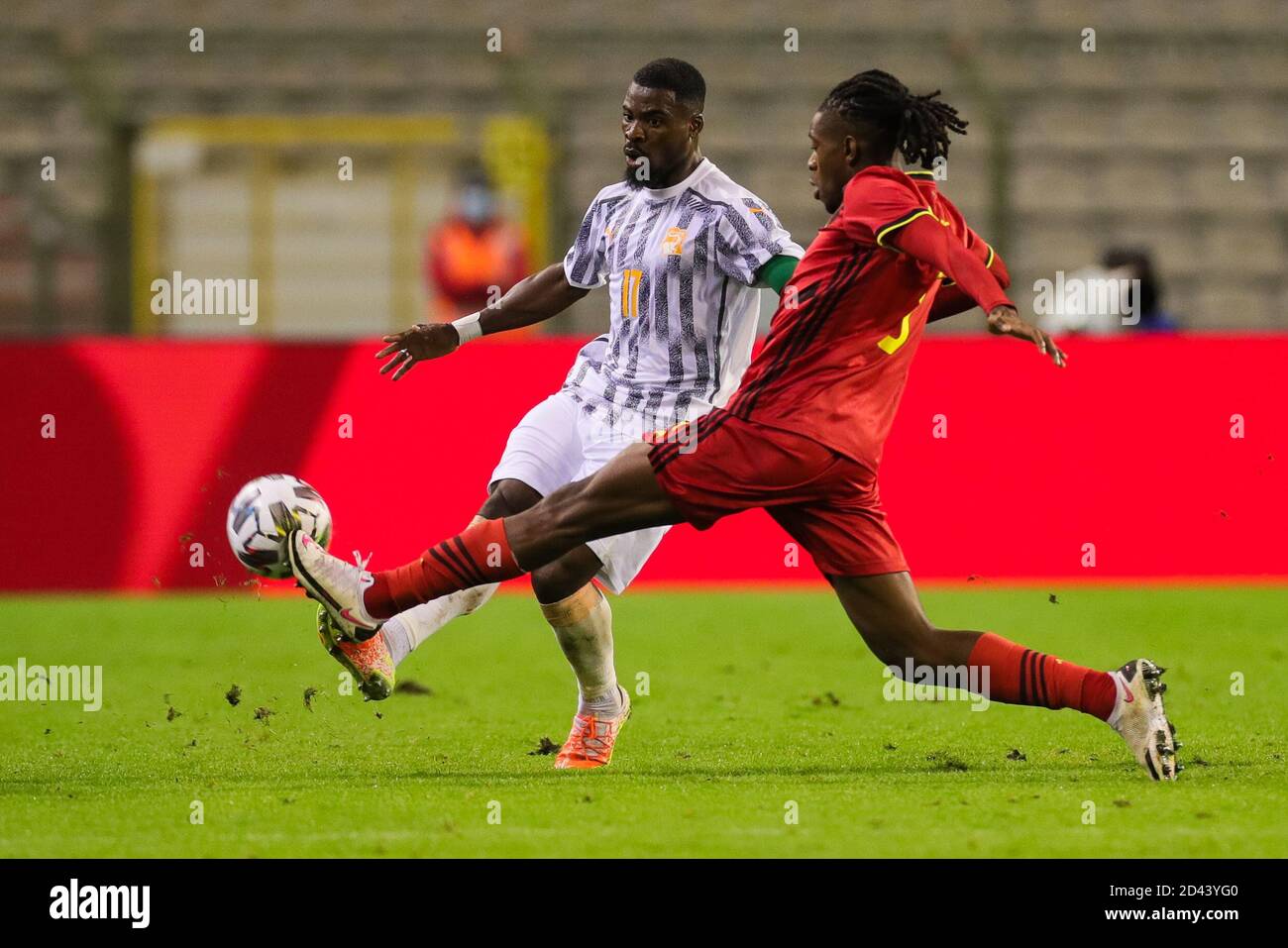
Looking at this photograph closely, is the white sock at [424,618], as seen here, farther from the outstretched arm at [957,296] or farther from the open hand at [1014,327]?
the open hand at [1014,327]

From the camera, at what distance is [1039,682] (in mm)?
5582

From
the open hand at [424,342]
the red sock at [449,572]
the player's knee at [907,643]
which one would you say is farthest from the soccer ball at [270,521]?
the player's knee at [907,643]

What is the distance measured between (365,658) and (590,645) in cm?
75

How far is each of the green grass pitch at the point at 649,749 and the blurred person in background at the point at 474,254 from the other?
224 inches

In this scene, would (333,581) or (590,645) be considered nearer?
(333,581)

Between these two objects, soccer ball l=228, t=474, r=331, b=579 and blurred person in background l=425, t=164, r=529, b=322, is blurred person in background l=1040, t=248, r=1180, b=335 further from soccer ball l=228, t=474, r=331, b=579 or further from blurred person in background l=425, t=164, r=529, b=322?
soccer ball l=228, t=474, r=331, b=579

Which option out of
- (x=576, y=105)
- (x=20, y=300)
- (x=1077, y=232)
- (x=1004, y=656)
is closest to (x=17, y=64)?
(x=20, y=300)

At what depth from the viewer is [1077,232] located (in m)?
16.8

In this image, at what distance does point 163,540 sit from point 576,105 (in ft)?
23.8

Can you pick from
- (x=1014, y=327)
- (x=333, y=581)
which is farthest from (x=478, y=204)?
(x=1014, y=327)

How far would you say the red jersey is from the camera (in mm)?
5301

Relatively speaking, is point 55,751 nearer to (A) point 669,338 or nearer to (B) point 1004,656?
(A) point 669,338

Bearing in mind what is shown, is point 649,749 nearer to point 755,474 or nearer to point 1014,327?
point 755,474

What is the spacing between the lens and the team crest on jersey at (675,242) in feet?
19.7
